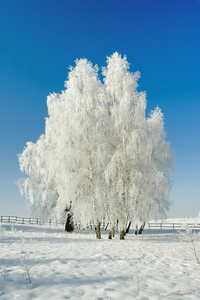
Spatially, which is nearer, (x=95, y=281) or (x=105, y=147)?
(x=95, y=281)

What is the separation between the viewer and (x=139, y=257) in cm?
696

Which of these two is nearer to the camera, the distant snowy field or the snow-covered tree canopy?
the distant snowy field

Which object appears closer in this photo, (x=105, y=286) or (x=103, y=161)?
(x=105, y=286)

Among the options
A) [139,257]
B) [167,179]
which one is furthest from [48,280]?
[167,179]

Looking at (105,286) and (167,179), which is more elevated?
(167,179)

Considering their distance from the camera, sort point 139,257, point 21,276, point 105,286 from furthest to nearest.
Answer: point 139,257, point 21,276, point 105,286

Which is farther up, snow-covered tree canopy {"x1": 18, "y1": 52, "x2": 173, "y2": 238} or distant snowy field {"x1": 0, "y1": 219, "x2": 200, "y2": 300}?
snow-covered tree canopy {"x1": 18, "y1": 52, "x2": 173, "y2": 238}

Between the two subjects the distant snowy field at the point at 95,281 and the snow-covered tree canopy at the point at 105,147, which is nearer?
the distant snowy field at the point at 95,281

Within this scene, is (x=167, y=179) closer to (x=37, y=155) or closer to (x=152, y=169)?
(x=152, y=169)

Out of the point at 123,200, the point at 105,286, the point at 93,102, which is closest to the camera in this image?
the point at 105,286

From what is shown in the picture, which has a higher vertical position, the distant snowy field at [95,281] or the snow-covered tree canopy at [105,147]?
the snow-covered tree canopy at [105,147]

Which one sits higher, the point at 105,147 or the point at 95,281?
the point at 105,147

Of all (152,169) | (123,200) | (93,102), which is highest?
(93,102)

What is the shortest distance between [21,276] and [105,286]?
1.58 m
